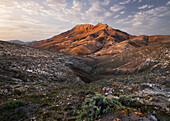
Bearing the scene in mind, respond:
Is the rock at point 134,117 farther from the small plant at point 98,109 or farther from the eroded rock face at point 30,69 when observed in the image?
the eroded rock face at point 30,69

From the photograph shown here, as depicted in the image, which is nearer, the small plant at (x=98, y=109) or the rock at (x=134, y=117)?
the rock at (x=134, y=117)

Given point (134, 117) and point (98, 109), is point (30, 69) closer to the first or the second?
point (98, 109)

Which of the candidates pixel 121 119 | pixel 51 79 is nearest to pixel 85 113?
pixel 121 119

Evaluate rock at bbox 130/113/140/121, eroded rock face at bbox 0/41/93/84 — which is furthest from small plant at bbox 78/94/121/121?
eroded rock face at bbox 0/41/93/84

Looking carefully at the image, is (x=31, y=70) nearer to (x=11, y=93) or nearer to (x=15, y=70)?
(x=15, y=70)

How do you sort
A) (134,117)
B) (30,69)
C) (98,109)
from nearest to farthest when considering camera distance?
(134,117) < (98,109) < (30,69)

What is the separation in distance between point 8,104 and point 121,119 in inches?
303

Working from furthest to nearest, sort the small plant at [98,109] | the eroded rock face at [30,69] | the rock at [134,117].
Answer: the eroded rock face at [30,69], the small plant at [98,109], the rock at [134,117]

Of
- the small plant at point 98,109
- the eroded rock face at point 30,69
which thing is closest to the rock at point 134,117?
the small plant at point 98,109

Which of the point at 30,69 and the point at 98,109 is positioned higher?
the point at 98,109

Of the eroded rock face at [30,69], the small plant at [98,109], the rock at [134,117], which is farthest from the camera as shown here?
the eroded rock face at [30,69]

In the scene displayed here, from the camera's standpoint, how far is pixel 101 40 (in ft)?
528

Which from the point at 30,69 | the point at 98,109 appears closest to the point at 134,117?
the point at 98,109

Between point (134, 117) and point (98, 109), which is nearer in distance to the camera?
point (134, 117)
